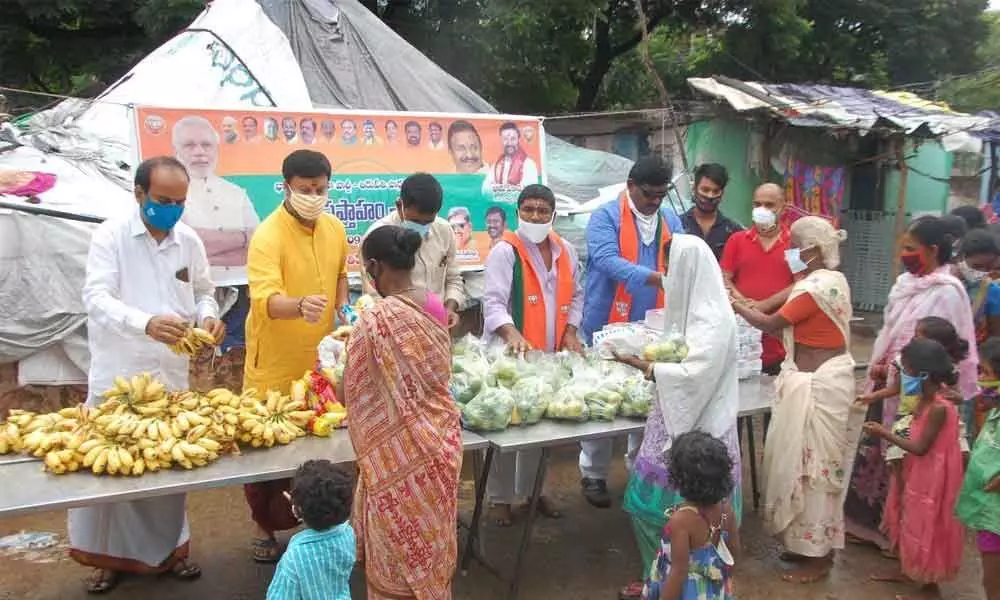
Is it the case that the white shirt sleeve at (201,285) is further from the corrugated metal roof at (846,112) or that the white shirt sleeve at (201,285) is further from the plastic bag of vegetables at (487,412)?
the corrugated metal roof at (846,112)

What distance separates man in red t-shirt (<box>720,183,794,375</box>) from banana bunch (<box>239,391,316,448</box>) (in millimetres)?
2859

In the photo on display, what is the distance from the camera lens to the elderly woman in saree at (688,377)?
359 cm

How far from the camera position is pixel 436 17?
14.4 m

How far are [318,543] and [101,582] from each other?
2053 mm

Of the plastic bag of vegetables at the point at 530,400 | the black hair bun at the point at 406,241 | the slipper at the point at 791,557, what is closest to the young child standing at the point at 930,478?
the slipper at the point at 791,557

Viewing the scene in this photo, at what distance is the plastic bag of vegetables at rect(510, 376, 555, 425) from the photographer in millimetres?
3953

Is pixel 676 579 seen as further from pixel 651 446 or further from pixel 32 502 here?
pixel 32 502

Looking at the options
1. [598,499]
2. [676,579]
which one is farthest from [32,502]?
[598,499]

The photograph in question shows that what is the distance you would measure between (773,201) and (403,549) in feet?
11.4

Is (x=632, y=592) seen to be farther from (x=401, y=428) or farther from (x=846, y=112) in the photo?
(x=846, y=112)

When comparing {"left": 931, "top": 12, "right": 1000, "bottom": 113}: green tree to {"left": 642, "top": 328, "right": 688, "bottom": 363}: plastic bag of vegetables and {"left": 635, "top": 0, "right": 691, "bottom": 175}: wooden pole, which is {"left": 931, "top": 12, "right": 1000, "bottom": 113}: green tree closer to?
{"left": 635, "top": 0, "right": 691, "bottom": 175}: wooden pole

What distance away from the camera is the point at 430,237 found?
4.79 meters

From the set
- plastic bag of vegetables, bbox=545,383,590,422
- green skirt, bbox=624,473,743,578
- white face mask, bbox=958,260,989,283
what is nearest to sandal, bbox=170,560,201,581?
plastic bag of vegetables, bbox=545,383,590,422

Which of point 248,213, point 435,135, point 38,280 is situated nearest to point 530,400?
point 248,213
